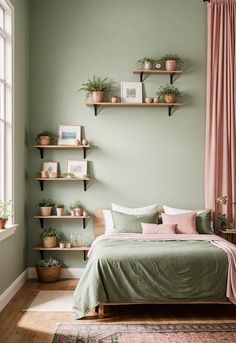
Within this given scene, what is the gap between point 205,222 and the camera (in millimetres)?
5520

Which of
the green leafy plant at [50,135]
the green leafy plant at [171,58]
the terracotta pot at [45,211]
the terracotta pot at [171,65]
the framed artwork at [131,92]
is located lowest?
the terracotta pot at [45,211]

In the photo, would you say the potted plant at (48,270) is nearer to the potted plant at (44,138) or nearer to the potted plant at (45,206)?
the potted plant at (45,206)

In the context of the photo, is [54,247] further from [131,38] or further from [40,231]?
[131,38]

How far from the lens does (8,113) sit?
496 cm

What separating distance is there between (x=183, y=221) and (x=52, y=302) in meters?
1.80

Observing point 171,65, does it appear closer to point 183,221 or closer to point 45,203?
point 183,221

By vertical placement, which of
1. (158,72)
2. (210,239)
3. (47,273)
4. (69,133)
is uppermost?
(158,72)

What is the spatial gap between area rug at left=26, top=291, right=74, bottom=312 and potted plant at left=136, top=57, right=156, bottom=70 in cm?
300

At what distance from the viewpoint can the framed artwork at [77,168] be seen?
5.87 metres

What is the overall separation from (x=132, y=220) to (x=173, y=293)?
1.32 m

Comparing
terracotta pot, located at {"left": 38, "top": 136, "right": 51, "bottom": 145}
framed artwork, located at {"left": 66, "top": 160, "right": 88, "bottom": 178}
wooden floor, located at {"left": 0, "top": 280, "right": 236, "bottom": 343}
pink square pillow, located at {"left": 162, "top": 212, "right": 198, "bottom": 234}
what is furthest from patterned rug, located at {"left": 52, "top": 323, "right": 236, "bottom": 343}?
terracotta pot, located at {"left": 38, "top": 136, "right": 51, "bottom": 145}

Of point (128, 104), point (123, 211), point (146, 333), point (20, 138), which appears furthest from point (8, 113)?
point (146, 333)

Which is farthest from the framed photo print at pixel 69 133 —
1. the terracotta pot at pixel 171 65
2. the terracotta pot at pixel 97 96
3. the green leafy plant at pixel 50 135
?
the terracotta pot at pixel 171 65

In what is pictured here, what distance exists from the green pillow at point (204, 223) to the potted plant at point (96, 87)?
1.96 meters
